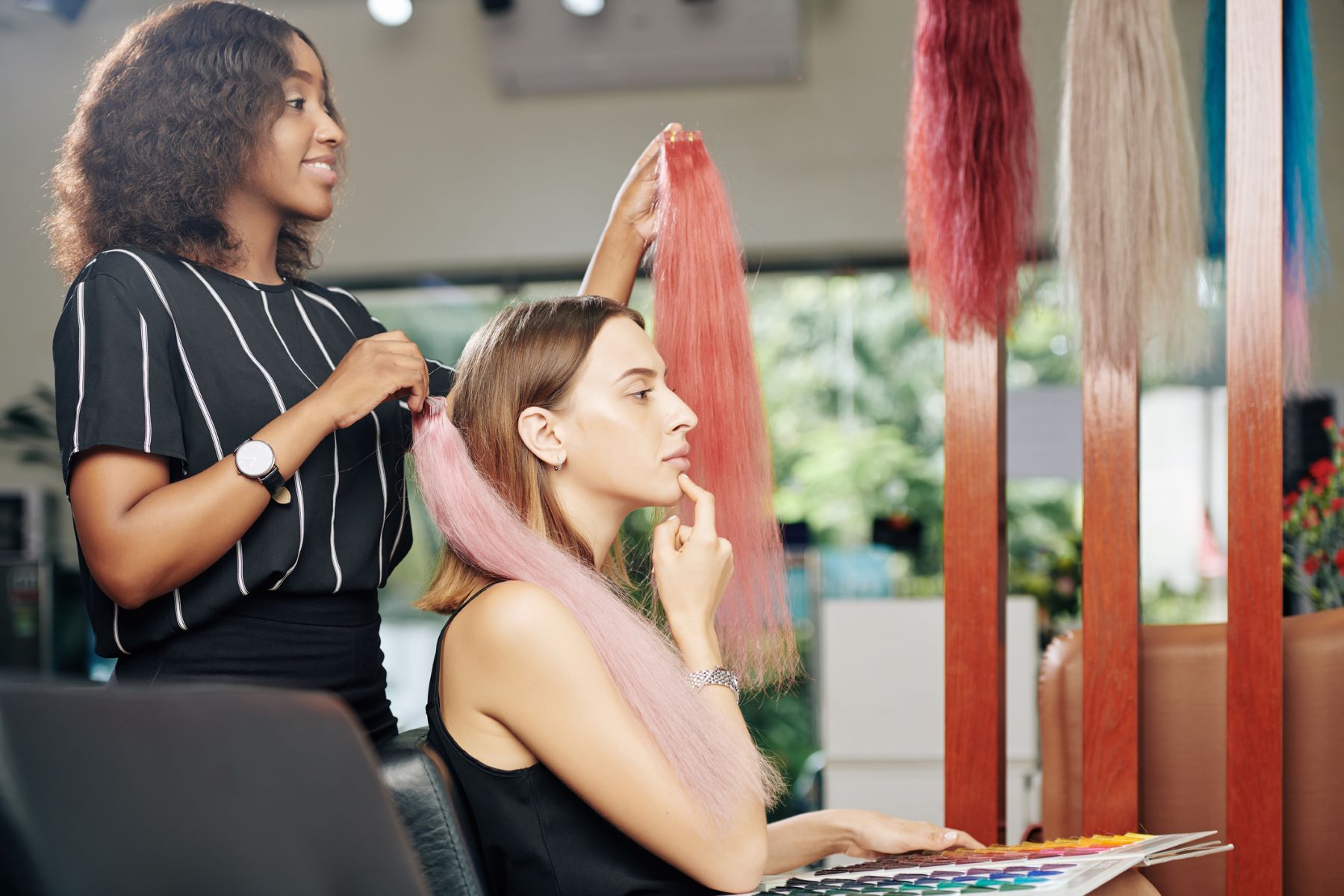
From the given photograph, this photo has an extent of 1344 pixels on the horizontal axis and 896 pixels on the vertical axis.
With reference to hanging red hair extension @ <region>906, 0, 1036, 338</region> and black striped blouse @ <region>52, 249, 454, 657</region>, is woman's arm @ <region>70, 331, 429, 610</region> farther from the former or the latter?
hanging red hair extension @ <region>906, 0, 1036, 338</region>

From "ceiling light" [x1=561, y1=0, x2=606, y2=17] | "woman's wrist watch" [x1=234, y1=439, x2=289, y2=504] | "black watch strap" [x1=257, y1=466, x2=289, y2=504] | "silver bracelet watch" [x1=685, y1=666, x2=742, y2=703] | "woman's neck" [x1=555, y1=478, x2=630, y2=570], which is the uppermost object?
"ceiling light" [x1=561, y1=0, x2=606, y2=17]

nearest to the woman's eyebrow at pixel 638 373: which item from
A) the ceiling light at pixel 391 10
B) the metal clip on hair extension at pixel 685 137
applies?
the metal clip on hair extension at pixel 685 137

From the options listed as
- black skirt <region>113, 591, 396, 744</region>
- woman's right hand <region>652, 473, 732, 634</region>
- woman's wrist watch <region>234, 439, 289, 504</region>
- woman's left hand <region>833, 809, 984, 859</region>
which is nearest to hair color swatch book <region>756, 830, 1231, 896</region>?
woman's left hand <region>833, 809, 984, 859</region>

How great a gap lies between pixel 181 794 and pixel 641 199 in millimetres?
1133

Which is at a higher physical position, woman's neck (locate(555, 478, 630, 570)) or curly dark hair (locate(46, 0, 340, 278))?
curly dark hair (locate(46, 0, 340, 278))

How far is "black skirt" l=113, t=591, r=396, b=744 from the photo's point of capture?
1280mm

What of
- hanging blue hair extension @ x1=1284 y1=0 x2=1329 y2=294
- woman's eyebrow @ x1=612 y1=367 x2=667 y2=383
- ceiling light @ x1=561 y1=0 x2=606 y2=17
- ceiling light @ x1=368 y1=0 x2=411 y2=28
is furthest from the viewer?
ceiling light @ x1=368 y1=0 x2=411 y2=28

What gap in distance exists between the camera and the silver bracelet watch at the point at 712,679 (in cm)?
118

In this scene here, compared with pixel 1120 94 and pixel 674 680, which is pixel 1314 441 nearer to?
pixel 1120 94

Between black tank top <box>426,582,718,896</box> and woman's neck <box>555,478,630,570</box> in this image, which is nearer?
black tank top <box>426,582,718,896</box>

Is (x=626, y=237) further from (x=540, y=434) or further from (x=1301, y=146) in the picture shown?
(x=1301, y=146)

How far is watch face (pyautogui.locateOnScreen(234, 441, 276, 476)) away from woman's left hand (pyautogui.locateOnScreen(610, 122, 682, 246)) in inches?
23.6

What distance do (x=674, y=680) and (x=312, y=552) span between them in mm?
445

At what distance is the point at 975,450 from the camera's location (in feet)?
5.22
